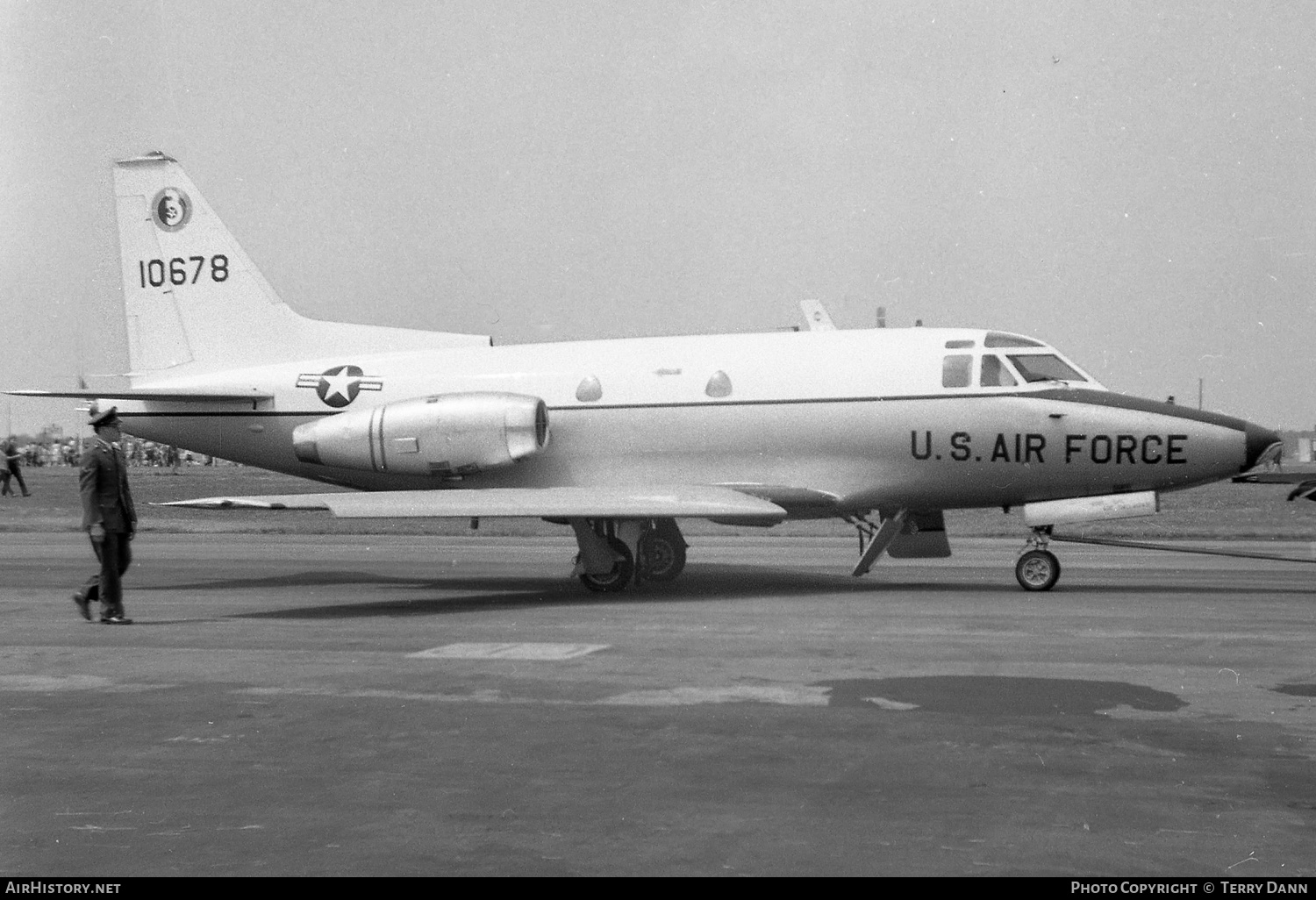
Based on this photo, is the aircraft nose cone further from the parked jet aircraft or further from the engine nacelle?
the engine nacelle

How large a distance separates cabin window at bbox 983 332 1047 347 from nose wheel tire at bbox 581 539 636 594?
557 centimetres

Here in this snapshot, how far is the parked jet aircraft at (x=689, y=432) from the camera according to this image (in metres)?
17.7

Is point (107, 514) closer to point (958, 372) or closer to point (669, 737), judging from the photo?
point (669, 737)

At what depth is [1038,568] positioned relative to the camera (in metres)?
17.8

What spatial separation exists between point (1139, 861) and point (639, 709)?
4.18m

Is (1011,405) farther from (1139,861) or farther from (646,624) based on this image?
(1139,861)

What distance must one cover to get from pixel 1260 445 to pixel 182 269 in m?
16.9

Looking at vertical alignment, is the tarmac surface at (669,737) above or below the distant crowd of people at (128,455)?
below

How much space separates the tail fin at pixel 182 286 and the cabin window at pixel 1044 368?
11522 mm

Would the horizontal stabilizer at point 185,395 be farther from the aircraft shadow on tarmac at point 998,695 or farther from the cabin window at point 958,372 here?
the aircraft shadow on tarmac at point 998,695

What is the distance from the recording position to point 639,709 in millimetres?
9344

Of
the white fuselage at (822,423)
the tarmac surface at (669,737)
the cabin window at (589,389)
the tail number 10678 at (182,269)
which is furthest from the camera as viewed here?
the tail number 10678 at (182,269)

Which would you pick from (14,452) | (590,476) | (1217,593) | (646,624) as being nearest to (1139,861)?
(646,624)

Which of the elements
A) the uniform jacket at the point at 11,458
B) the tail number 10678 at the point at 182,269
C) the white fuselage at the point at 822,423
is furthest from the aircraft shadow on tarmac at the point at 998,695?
the uniform jacket at the point at 11,458
